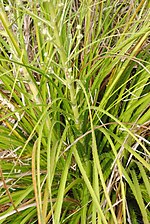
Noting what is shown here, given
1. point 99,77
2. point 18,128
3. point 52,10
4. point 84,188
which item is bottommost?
point 84,188

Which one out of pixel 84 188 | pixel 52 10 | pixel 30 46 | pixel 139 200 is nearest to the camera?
pixel 52 10

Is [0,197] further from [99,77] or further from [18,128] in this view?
[99,77]

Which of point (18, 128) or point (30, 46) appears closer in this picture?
point (18, 128)

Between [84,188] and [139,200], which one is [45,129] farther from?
[139,200]

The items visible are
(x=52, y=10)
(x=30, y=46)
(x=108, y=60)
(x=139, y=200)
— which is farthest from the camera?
(x=30, y=46)

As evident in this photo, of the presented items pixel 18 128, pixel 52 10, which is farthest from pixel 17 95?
pixel 52 10

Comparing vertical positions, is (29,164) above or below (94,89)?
below

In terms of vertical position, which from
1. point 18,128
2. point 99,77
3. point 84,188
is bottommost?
point 84,188

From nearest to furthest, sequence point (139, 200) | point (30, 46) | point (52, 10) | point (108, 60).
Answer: point (52, 10), point (139, 200), point (108, 60), point (30, 46)

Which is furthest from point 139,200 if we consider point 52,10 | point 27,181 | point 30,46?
point 30,46
